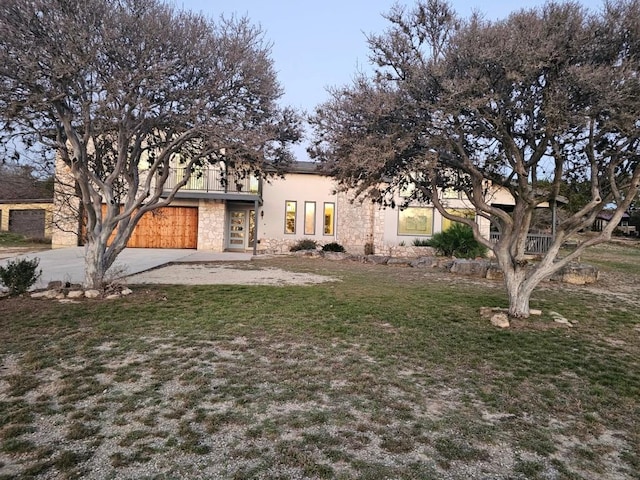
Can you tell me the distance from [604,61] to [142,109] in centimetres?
703

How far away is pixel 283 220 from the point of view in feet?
70.4

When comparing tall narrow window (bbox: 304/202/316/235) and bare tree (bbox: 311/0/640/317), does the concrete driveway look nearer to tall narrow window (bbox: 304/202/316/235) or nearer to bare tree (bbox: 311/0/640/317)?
tall narrow window (bbox: 304/202/316/235)

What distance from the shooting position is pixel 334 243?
2022 centimetres

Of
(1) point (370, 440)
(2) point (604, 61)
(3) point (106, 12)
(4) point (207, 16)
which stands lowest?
(1) point (370, 440)

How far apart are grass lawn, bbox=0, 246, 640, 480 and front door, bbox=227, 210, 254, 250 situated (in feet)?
47.0

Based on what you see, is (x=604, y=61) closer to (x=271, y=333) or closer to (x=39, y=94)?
(x=271, y=333)

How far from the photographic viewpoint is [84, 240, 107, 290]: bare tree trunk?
8.05 metres

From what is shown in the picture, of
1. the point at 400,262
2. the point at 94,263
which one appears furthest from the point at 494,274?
the point at 94,263

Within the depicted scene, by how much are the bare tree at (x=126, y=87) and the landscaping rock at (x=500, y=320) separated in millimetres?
4854

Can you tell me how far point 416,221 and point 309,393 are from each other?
1826 centimetres

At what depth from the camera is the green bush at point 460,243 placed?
17.9 m

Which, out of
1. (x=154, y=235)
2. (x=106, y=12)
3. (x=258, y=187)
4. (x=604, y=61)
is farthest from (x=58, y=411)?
(x=154, y=235)

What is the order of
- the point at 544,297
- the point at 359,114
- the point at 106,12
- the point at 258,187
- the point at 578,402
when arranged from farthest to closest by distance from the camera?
the point at 258,187 → the point at 544,297 → the point at 359,114 → the point at 106,12 → the point at 578,402

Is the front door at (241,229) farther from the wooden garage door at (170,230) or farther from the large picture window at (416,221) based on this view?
the large picture window at (416,221)
